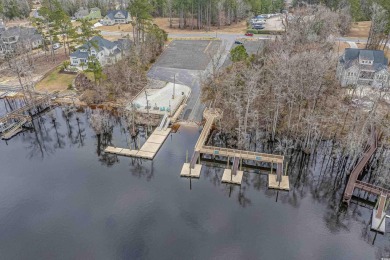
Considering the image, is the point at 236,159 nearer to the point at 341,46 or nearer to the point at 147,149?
the point at 147,149

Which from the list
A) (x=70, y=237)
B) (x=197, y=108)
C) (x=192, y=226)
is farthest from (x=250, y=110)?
(x=70, y=237)

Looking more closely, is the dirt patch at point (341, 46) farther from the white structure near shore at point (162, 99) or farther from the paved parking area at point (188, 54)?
the white structure near shore at point (162, 99)

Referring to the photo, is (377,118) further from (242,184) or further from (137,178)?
(137,178)

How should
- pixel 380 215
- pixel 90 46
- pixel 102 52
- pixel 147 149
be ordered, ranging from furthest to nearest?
pixel 102 52, pixel 90 46, pixel 147 149, pixel 380 215

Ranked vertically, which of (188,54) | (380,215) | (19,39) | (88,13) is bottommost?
(380,215)

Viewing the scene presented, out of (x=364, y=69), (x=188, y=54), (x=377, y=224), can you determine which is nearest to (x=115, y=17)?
(x=188, y=54)

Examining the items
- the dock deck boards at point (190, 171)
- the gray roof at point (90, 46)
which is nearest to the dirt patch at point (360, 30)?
the gray roof at point (90, 46)

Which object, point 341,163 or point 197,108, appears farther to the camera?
point 197,108
